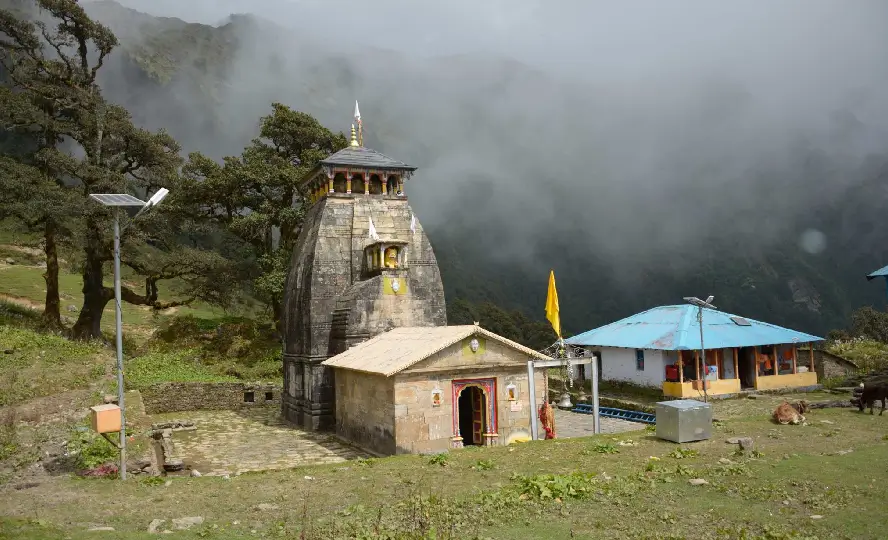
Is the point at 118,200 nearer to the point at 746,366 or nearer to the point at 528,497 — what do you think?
the point at 528,497

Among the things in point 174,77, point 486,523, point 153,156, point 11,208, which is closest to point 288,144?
point 153,156

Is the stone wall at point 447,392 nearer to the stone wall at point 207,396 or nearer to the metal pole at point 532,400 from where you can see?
the metal pole at point 532,400

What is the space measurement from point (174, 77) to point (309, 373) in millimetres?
71223

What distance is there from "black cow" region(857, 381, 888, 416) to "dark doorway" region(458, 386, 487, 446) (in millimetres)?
10722

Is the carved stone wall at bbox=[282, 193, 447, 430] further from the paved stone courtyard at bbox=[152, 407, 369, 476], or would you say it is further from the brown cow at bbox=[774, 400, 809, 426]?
the brown cow at bbox=[774, 400, 809, 426]

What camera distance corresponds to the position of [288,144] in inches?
1457

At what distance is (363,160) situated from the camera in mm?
24328

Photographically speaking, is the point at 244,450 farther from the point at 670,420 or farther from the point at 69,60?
the point at 69,60

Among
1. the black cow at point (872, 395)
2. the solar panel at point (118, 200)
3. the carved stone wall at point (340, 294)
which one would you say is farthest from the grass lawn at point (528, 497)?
the carved stone wall at point (340, 294)

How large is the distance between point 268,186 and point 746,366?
2676cm

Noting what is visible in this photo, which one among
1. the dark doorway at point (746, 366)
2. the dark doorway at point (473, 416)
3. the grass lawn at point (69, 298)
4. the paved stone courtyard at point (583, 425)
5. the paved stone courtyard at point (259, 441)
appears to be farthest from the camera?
the grass lawn at point (69, 298)

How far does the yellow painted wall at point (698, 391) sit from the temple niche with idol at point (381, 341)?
26.7 feet

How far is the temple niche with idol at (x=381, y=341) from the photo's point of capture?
15773mm

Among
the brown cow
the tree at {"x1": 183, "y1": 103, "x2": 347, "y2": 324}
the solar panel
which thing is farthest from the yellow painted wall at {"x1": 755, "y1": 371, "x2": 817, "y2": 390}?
the tree at {"x1": 183, "y1": 103, "x2": 347, "y2": 324}
